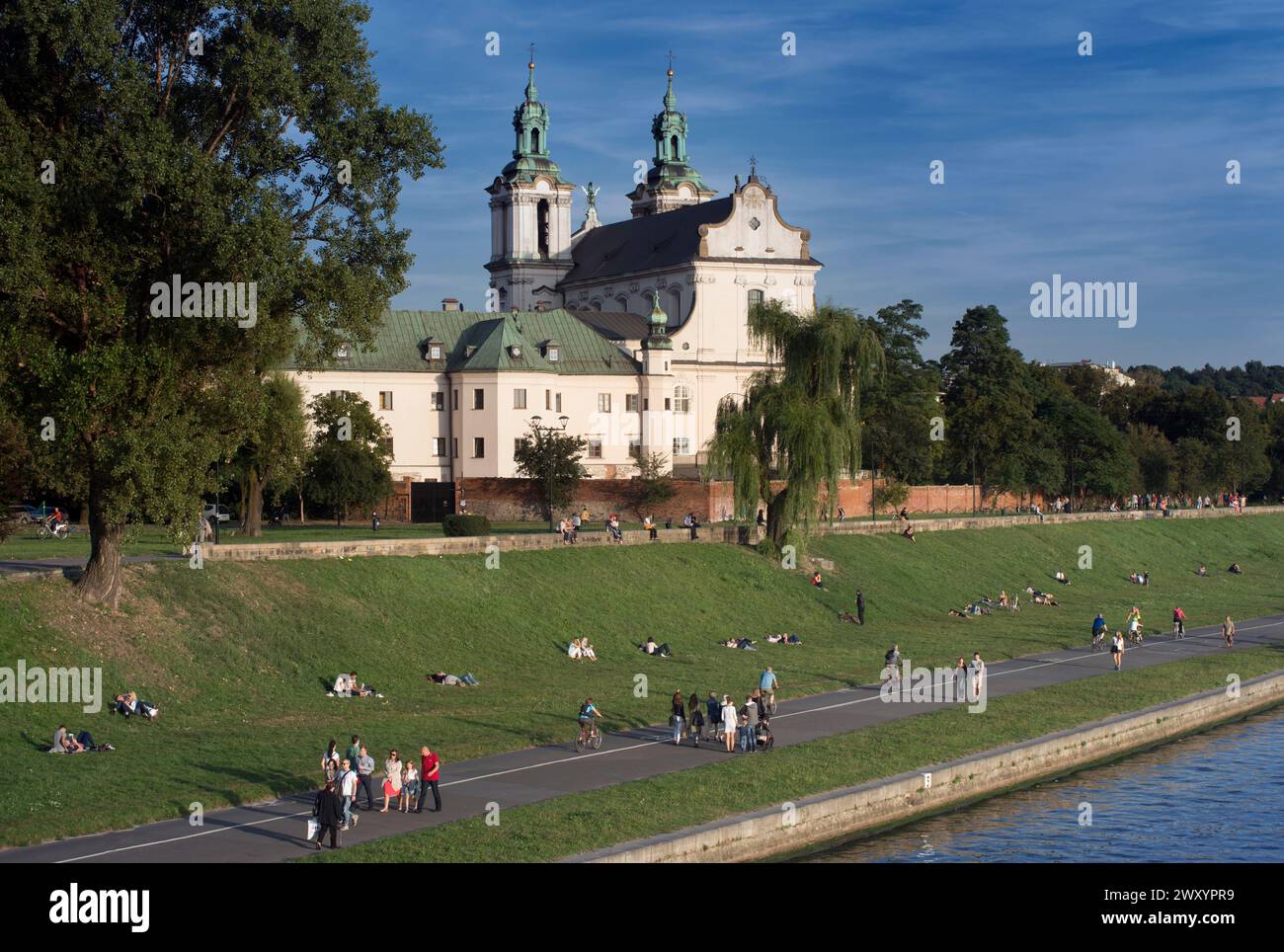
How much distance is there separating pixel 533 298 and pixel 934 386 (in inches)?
1340

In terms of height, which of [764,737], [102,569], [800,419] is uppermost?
[800,419]

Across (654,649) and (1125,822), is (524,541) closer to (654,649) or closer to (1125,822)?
(654,649)

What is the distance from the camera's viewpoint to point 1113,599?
2569 inches

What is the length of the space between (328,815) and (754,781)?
854 cm

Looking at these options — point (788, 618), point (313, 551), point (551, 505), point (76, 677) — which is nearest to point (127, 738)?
point (76, 677)

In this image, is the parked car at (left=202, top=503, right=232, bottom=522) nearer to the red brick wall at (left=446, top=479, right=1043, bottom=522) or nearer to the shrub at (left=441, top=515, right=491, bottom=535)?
the red brick wall at (left=446, top=479, right=1043, bottom=522)

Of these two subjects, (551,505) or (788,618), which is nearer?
(788,618)

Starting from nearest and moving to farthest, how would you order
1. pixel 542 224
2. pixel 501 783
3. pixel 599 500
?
pixel 501 783 < pixel 599 500 < pixel 542 224

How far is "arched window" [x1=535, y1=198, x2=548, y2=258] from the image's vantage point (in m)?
124

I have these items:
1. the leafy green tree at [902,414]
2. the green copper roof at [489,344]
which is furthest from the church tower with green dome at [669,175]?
the green copper roof at [489,344]

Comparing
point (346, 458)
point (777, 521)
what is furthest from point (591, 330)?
point (777, 521)

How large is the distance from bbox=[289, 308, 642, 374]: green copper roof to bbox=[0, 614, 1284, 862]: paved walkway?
46698 mm

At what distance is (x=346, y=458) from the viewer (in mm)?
63938
